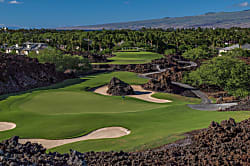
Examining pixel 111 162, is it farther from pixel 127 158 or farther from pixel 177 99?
pixel 177 99

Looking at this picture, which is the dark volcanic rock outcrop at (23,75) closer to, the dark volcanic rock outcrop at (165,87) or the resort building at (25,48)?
the dark volcanic rock outcrop at (165,87)

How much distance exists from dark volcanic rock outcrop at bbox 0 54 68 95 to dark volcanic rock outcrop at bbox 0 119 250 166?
3684 cm

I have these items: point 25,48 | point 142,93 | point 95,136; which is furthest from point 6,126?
point 25,48

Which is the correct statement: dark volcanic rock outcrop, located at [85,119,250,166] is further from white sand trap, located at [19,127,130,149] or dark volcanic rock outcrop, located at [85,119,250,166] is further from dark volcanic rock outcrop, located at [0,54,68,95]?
dark volcanic rock outcrop, located at [0,54,68,95]

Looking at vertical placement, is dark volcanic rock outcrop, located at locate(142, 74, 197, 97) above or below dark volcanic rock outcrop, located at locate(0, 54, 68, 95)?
below

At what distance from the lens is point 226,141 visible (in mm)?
12016

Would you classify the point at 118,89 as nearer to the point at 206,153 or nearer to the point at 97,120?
the point at 97,120

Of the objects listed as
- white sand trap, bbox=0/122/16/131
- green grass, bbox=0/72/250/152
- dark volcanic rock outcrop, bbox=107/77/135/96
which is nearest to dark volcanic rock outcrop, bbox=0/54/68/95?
green grass, bbox=0/72/250/152

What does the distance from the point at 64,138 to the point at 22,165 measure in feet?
32.0

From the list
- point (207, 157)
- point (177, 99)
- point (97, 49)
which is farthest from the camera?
point (97, 49)

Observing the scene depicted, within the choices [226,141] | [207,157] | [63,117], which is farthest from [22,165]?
[63,117]

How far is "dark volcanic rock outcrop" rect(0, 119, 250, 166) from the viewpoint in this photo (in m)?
9.34

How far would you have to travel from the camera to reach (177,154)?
11297mm

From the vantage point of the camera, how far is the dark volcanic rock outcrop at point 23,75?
45831 mm
